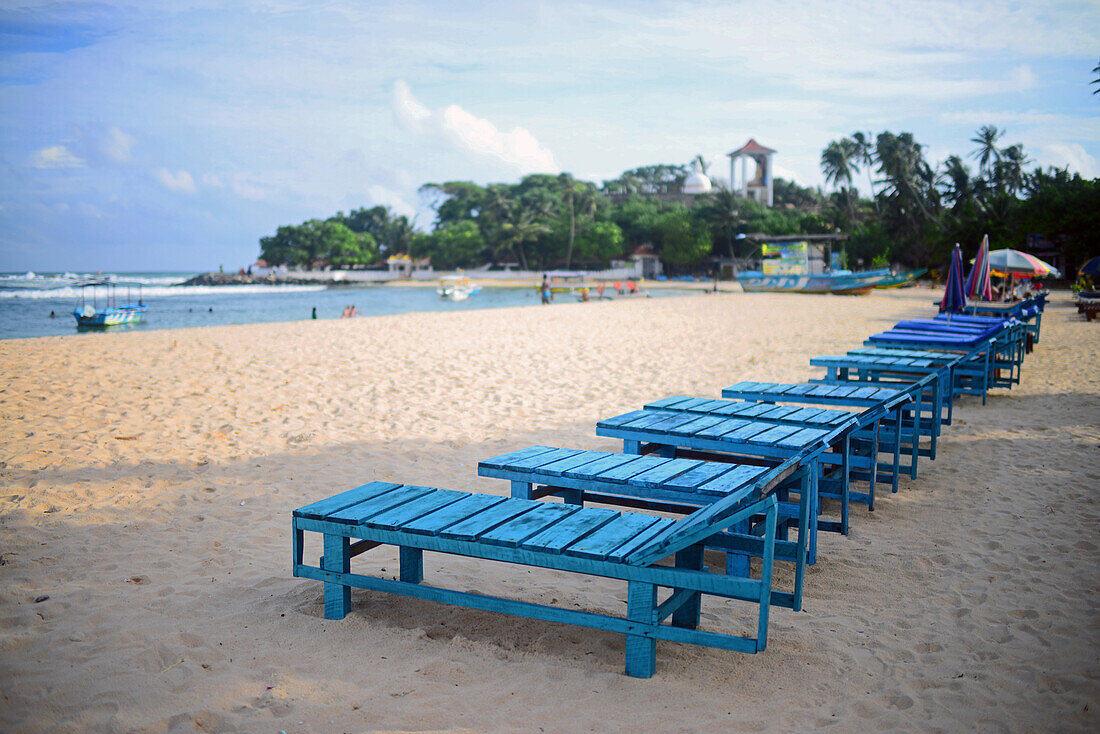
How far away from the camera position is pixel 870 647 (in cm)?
316

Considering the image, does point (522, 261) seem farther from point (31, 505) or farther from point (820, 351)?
point (31, 505)

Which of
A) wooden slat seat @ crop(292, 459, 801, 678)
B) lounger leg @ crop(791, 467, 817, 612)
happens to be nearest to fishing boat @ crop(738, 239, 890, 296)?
lounger leg @ crop(791, 467, 817, 612)

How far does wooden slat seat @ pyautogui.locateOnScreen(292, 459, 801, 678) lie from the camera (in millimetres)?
2713

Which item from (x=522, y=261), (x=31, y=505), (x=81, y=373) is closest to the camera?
(x=31, y=505)

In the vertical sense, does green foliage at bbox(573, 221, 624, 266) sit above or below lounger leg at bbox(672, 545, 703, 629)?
above

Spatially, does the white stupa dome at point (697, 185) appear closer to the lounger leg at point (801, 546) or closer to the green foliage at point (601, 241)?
the green foliage at point (601, 241)

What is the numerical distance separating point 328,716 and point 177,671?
73 centimetres

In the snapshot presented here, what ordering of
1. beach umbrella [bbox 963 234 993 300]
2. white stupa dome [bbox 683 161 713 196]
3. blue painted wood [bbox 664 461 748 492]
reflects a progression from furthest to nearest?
white stupa dome [bbox 683 161 713 196]
beach umbrella [bbox 963 234 993 300]
blue painted wood [bbox 664 461 748 492]

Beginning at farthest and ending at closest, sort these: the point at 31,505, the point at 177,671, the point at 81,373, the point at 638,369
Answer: the point at 638,369 < the point at 81,373 < the point at 31,505 < the point at 177,671

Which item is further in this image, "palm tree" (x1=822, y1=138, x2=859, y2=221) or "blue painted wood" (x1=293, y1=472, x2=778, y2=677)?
"palm tree" (x1=822, y1=138, x2=859, y2=221)

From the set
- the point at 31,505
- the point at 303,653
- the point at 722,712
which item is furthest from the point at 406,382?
Answer: the point at 722,712

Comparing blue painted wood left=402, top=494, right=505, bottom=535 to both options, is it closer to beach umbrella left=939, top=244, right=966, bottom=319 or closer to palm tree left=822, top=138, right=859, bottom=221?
beach umbrella left=939, top=244, right=966, bottom=319

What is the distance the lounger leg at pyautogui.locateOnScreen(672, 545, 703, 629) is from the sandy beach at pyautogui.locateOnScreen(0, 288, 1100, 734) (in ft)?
0.39

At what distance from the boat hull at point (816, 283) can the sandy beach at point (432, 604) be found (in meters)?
31.9
